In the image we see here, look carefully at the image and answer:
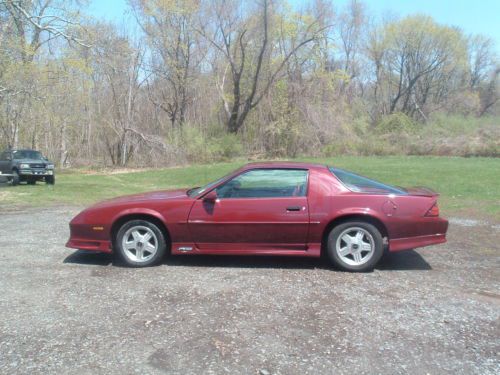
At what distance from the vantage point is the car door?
591 centimetres

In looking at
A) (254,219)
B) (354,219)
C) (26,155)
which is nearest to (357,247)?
(354,219)

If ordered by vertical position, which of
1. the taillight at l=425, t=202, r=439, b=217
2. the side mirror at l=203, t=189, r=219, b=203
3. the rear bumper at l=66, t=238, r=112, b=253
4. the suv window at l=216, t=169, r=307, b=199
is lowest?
the rear bumper at l=66, t=238, r=112, b=253

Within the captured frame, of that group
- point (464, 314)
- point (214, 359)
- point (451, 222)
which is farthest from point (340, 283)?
point (451, 222)

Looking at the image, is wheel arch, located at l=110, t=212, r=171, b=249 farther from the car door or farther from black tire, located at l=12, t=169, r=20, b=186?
black tire, located at l=12, t=169, r=20, b=186

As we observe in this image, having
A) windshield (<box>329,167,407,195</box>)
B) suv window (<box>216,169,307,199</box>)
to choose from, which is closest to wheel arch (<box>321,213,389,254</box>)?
windshield (<box>329,167,407,195</box>)

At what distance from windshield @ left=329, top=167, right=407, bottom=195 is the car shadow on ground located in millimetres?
948

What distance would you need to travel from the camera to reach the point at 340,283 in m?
5.41

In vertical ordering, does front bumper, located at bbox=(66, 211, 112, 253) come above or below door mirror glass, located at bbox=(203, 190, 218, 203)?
below

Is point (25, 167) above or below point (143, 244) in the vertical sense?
above

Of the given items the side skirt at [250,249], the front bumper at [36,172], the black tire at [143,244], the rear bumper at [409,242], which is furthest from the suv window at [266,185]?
the front bumper at [36,172]

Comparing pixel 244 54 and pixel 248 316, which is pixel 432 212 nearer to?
pixel 248 316

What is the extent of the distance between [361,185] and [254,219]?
1.47 meters

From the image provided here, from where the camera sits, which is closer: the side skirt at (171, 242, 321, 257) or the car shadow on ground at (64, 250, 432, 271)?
the side skirt at (171, 242, 321, 257)

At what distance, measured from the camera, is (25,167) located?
19.5 meters
